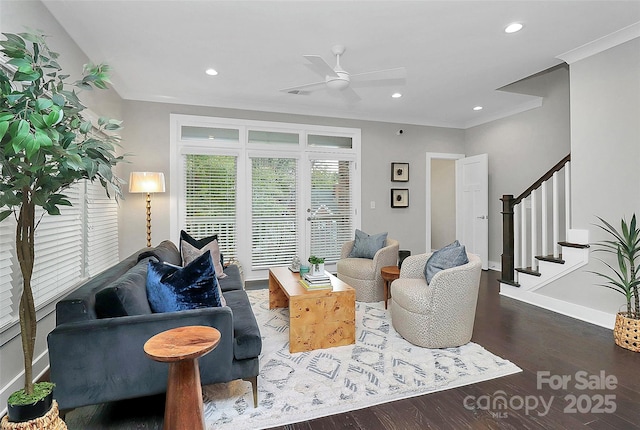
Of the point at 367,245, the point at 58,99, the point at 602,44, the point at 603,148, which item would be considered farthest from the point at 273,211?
the point at 602,44

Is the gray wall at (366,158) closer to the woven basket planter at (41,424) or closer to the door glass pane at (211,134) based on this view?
the door glass pane at (211,134)

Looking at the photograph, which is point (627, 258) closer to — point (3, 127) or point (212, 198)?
point (3, 127)

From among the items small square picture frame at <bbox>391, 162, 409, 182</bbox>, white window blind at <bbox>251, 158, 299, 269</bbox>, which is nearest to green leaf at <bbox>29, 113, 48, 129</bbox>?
white window blind at <bbox>251, 158, 299, 269</bbox>

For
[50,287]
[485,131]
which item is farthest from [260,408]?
[485,131]

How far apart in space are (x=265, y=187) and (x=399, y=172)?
2.42 m

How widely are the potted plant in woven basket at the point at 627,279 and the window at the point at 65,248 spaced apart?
4520 mm

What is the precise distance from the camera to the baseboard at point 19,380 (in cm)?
193

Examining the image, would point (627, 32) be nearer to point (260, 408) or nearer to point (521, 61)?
point (521, 61)

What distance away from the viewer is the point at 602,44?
3.10 m

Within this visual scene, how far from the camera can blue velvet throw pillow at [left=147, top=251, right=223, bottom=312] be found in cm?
196

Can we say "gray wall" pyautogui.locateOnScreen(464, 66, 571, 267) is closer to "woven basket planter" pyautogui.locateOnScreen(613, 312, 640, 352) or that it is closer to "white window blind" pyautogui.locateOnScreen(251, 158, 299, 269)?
"woven basket planter" pyautogui.locateOnScreen(613, 312, 640, 352)

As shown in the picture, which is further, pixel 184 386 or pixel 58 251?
pixel 58 251

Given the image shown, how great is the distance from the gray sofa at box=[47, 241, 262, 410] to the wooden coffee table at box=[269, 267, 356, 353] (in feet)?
2.37

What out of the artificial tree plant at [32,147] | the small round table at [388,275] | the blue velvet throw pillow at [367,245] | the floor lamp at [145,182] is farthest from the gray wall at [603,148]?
the floor lamp at [145,182]
